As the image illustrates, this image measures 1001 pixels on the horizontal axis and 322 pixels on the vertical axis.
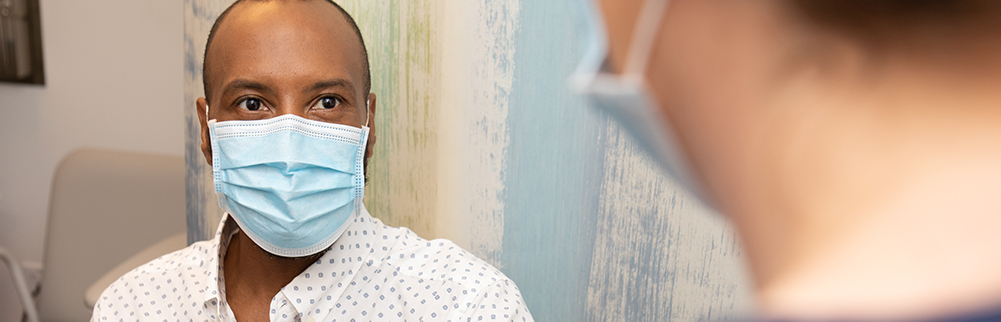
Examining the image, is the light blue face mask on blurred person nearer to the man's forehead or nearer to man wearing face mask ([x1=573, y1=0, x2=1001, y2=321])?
man wearing face mask ([x1=573, y1=0, x2=1001, y2=321])

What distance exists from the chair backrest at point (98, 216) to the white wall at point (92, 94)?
229 mm

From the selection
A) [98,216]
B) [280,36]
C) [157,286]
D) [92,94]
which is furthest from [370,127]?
[92,94]

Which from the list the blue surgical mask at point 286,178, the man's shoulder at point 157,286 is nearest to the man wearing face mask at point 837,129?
the blue surgical mask at point 286,178

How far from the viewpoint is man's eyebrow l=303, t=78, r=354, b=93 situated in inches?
41.7

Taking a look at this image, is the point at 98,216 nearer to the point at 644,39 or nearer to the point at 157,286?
the point at 157,286

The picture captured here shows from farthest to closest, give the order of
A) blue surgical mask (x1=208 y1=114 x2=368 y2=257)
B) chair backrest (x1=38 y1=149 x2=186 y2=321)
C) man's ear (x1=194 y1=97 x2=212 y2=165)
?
chair backrest (x1=38 y1=149 x2=186 y2=321)
man's ear (x1=194 y1=97 x2=212 y2=165)
blue surgical mask (x1=208 y1=114 x2=368 y2=257)

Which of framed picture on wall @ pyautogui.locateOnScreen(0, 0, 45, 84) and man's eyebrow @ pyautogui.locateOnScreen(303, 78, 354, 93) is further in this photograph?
framed picture on wall @ pyautogui.locateOnScreen(0, 0, 45, 84)

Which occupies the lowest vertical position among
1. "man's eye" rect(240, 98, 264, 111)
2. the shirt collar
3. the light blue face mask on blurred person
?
the shirt collar

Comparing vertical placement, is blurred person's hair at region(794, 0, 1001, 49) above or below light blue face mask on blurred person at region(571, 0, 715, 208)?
above

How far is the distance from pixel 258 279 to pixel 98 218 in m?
1.45

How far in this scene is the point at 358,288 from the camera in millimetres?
1141

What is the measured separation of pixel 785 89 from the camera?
188 millimetres

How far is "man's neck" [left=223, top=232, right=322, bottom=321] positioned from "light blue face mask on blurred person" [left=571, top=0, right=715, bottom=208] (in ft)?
3.30

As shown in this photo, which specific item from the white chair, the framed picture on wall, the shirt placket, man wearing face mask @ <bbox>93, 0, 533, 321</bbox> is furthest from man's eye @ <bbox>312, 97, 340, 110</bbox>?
the framed picture on wall
